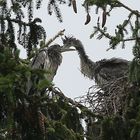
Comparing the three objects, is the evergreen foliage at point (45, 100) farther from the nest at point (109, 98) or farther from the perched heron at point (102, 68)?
the perched heron at point (102, 68)

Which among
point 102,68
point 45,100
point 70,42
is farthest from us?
point 70,42

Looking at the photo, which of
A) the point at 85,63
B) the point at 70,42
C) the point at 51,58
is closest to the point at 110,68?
the point at 51,58

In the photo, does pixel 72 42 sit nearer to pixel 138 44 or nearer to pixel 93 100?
pixel 93 100

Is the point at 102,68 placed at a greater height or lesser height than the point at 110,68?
greater

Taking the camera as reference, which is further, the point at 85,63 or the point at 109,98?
the point at 85,63

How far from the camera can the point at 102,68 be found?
384 inches

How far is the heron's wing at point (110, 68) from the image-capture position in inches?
366

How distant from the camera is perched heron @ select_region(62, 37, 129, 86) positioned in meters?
9.30

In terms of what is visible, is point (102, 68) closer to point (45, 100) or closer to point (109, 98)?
point (109, 98)

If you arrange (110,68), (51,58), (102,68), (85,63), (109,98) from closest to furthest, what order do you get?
(109,98) < (110,68) < (51,58) < (102,68) < (85,63)

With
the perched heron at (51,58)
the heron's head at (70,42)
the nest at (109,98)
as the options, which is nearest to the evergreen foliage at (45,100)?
the nest at (109,98)

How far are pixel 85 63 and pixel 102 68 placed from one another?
134 cm

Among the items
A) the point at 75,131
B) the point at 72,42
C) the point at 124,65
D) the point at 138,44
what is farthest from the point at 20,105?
the point at 72,42

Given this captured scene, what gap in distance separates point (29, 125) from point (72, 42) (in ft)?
26.2
